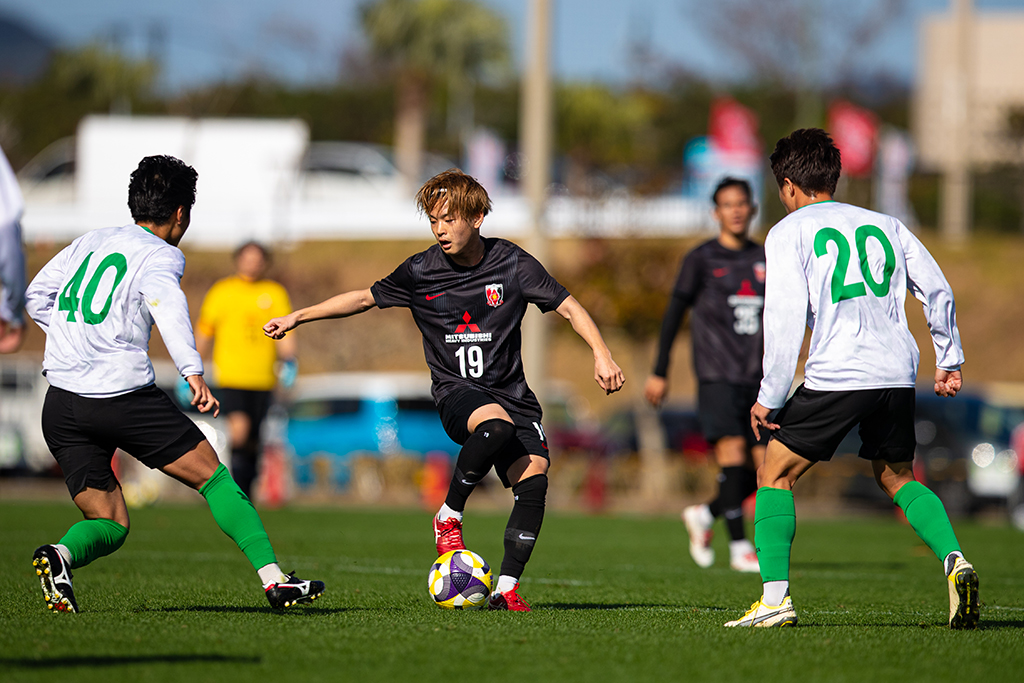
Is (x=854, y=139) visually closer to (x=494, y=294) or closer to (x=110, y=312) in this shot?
(x=494, y=294)

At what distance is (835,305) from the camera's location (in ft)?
17.3

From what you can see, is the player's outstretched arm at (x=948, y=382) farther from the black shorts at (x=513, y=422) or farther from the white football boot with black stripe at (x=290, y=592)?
the white football boot with black stripe at (x=290, y=592)

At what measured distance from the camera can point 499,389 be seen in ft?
19.8

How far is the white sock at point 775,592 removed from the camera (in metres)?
5.32

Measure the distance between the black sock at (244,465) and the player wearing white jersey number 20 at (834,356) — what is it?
20.4ft

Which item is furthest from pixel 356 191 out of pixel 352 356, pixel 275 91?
pixel 275 91

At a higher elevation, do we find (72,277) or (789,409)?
(72,277)

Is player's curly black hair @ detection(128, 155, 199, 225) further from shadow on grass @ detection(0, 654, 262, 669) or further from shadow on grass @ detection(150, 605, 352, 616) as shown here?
shadow on grass @ detection(0, 654, 262, 669)

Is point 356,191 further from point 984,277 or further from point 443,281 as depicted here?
point 443,281

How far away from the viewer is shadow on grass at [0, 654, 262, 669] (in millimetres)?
4145

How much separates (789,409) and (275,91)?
57.8 m

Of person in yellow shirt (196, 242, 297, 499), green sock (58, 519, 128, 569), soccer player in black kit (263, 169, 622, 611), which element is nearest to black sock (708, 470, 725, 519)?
soccer player in black kit (263, 169, 622, 611)

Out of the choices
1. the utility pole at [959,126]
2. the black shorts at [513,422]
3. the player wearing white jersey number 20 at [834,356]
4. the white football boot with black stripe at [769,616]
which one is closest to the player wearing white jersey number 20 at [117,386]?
the black shorts at [513,422]

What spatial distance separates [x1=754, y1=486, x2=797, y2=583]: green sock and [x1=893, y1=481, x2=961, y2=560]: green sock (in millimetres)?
561
